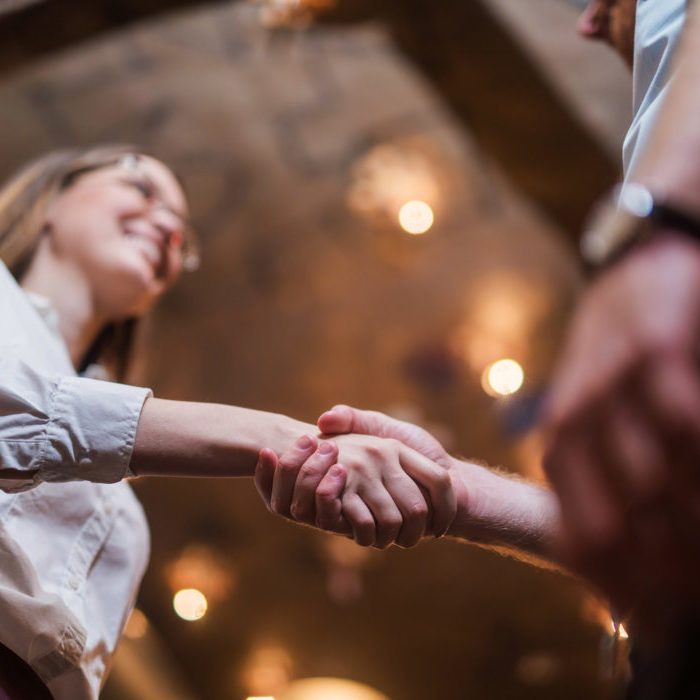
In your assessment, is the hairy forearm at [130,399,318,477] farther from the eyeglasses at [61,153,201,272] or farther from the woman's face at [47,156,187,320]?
the eyeglasses at [61,153,201,272]

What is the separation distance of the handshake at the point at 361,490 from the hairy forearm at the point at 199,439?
35 millimetres

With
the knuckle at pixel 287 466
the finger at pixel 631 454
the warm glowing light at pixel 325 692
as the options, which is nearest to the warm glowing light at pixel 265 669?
the warm glowing light at pixel 325 692

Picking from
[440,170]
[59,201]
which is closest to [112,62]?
[440,170]

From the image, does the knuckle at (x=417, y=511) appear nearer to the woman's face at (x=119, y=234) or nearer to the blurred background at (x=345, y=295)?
the woman's face at (x=119, y=234)

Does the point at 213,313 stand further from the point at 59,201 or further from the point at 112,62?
the point at 59,201

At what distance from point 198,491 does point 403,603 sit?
1.57 metres

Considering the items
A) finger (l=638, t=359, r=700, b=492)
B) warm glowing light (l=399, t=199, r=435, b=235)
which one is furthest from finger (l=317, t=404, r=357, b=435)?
warm glowing light (l=399, t=199, r=435, b=235)

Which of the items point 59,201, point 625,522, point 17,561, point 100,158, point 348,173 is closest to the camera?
point 625,522

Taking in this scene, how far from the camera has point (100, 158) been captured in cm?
210

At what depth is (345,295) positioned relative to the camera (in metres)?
4.33

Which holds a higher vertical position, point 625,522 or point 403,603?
point 625,522

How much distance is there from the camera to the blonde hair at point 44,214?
185cm

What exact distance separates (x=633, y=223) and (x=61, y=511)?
1.23 meters

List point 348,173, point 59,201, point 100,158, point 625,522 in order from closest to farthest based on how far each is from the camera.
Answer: point 625,522 → point 59,201 → point 100,158 → point 348,173
